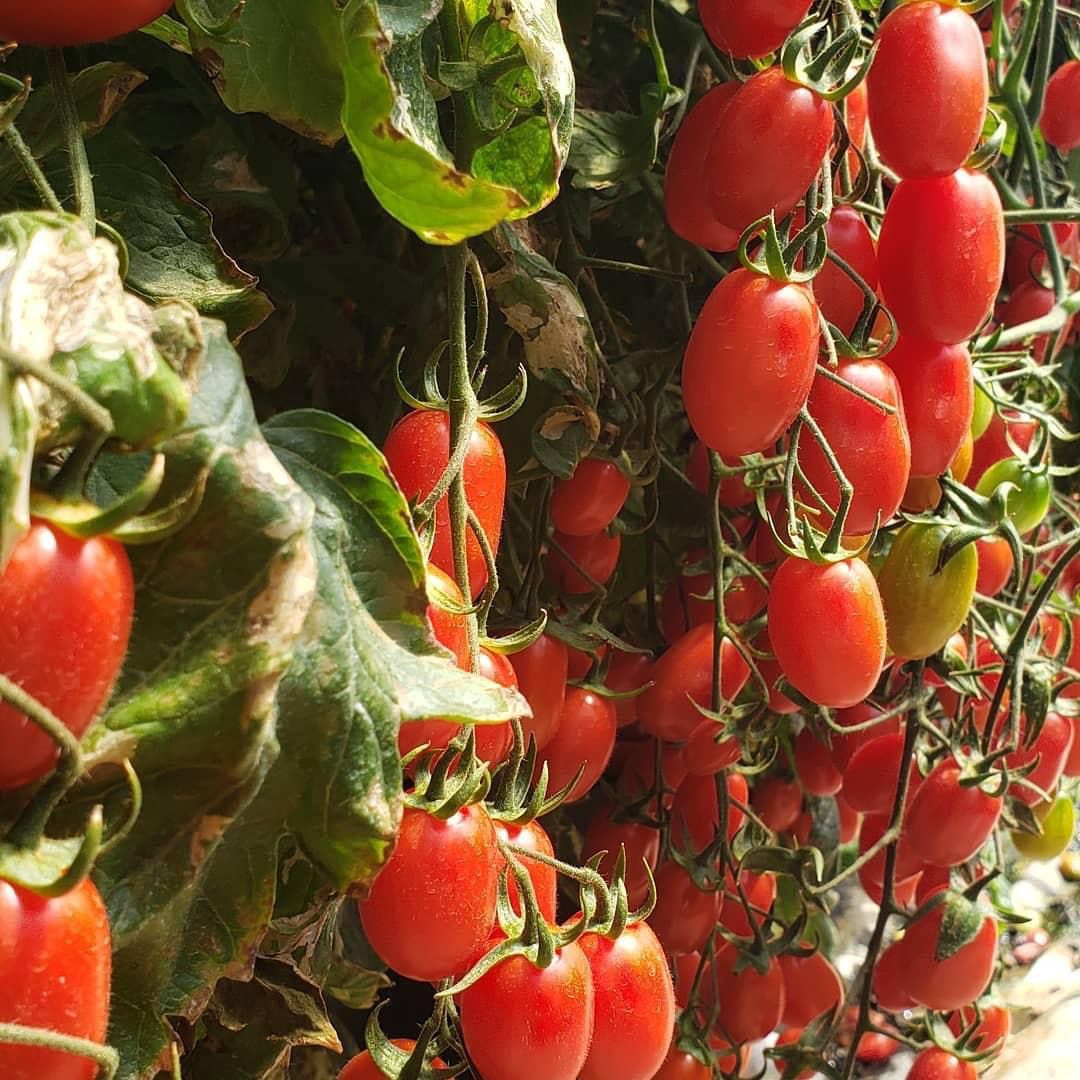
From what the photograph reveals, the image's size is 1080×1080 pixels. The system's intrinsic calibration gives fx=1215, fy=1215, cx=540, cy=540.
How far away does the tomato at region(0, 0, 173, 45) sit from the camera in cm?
31

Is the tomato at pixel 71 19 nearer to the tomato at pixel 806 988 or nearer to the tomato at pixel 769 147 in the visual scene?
the tomato at pixel 769 147

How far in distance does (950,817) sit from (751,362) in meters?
0.42

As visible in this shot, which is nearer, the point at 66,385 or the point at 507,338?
the point at 66,385

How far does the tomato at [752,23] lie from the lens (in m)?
0.56

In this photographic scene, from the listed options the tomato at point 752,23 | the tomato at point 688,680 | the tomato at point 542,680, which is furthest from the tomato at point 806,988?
the tomato at point 752,23

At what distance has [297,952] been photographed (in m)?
0.54

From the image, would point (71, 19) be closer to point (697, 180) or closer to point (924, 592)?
point (697, 180)

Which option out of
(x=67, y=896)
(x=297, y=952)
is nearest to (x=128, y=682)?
(x=67, y=896)

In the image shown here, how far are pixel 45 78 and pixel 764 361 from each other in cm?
33

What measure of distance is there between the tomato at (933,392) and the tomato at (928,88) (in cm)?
10

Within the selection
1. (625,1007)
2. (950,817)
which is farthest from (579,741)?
(950,817)

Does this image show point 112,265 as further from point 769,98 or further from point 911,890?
point 911,890

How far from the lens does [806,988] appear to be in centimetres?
96

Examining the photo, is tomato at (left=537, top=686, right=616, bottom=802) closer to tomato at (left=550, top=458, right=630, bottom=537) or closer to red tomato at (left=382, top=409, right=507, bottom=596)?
tomato at (left=550, top=458, right=630, bottom=537)
